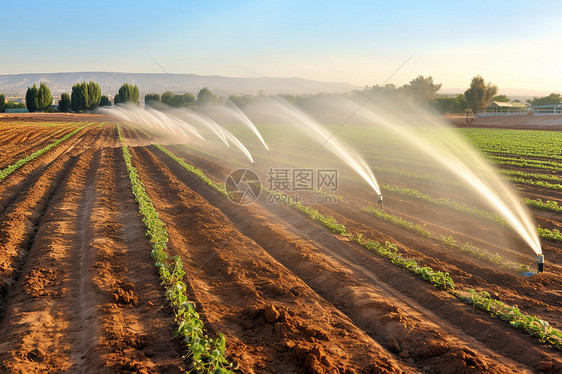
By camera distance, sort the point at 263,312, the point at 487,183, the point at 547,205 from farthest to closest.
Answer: the point at 487,183 → the point at 547,205 → the point at 263,312

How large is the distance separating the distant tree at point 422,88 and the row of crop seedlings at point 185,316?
99.8 m

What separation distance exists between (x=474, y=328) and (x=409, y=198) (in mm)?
10727

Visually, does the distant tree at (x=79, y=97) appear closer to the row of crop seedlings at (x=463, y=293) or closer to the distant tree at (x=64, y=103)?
the distant tree at (x=64, y=103)

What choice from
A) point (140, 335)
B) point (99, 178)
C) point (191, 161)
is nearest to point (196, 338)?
point (140, 335)

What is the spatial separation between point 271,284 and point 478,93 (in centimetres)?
9413

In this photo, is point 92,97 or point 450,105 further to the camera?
point 92,97

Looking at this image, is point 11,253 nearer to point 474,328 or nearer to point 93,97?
point 474,328

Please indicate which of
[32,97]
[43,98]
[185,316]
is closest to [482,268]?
[185,316]

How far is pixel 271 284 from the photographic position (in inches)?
316

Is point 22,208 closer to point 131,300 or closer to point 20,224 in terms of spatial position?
point 20,224

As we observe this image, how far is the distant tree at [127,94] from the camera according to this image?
125938 millimetres

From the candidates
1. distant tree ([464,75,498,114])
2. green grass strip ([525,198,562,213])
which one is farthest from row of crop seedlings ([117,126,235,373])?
distant tree ([464,75,498,114])

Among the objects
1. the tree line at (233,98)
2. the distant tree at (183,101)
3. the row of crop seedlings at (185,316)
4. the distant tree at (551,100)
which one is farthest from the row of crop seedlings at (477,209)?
the distant tree at (551,100)

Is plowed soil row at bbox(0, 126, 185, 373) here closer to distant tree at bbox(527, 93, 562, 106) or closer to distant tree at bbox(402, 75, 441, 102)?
distant tree at bbox(402, 75, 441, 102)
